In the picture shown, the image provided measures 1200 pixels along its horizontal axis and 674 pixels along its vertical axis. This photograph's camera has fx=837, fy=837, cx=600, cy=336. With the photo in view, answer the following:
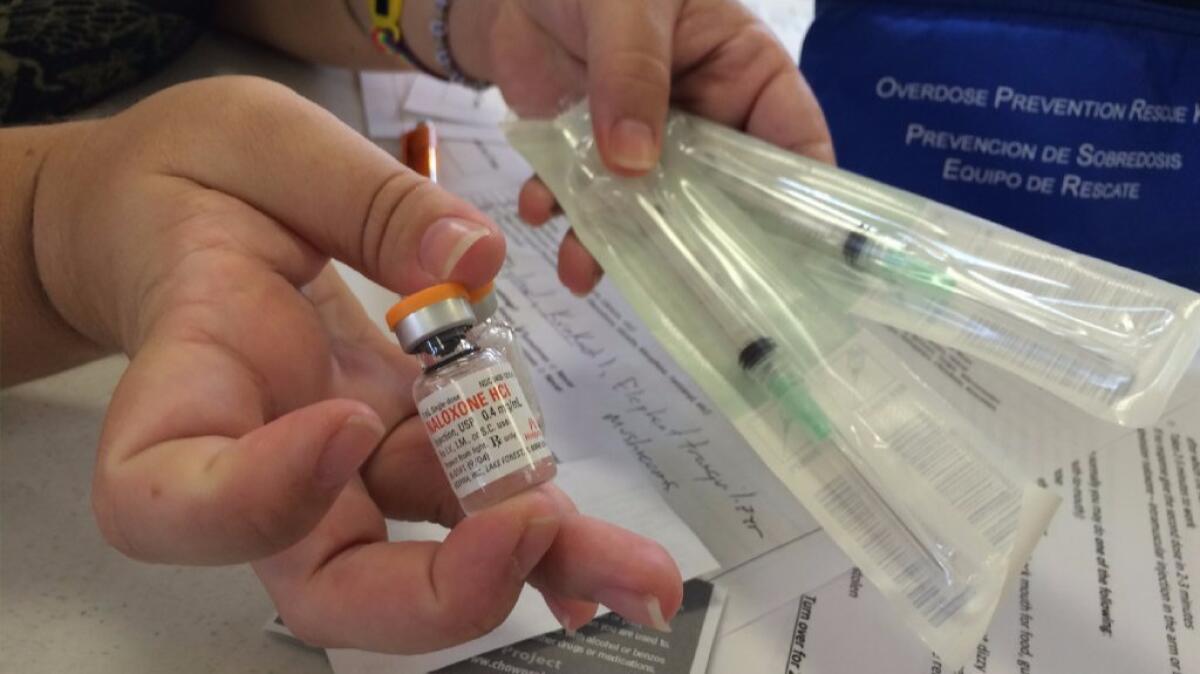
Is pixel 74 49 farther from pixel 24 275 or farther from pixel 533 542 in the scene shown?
pixel 533 542

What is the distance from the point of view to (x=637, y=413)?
0.50 meters

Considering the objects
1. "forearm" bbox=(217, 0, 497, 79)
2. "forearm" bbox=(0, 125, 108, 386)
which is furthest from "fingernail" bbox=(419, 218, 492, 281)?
"forearm" bbox=(217, 0, 497, 79)

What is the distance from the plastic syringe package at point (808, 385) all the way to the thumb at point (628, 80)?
0.07 ft

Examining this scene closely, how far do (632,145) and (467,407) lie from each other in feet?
0.84

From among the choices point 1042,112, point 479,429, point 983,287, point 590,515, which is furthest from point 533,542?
point 1042,112

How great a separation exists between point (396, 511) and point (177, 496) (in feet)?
0.45

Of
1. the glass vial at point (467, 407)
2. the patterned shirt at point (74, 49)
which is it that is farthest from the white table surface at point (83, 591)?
the patterned shirt at point (74, 49)

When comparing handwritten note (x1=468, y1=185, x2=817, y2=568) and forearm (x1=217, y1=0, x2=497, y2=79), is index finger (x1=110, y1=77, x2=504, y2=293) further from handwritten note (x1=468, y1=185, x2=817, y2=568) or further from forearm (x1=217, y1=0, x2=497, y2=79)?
forearm (x1=217, y1=0, x2=497, y2=79)

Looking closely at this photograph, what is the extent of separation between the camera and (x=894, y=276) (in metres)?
0.44

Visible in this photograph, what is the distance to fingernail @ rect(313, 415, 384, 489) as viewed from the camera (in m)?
0.24

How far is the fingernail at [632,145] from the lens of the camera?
49cm

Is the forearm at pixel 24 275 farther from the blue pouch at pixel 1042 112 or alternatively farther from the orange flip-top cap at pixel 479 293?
the blue pouch at pixel 1042 112

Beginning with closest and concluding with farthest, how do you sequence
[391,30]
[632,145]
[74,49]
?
1. [632,145]
2. [74,49]
3. [391,30]

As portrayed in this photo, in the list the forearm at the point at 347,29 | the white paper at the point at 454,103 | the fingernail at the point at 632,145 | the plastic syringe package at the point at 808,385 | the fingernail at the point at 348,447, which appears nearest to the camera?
the fingernail at the point at 348,447
